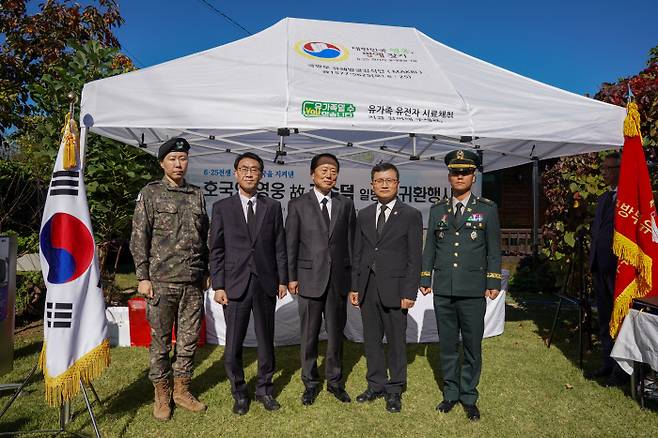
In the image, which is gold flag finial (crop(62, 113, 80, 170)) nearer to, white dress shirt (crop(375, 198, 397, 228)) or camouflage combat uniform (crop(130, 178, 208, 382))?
camouflage combat uniform (crop(130, 178, 208, 382))

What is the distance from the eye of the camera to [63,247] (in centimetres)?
286

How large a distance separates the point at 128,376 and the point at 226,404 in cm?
116

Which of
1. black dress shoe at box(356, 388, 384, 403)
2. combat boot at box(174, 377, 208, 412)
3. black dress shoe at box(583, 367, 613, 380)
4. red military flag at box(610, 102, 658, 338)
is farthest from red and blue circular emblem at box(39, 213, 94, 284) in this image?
black dress shoe at box(583, 367, 613, 380)

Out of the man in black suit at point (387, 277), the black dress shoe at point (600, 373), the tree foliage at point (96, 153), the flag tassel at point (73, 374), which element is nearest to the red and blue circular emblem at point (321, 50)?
the man in black suit at point (387, 277)

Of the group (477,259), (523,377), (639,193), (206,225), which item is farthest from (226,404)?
(639,193)

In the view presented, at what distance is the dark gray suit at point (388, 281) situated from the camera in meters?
3.37

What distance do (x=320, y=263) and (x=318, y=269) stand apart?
0.16 ft

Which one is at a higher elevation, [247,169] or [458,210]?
[247,169]

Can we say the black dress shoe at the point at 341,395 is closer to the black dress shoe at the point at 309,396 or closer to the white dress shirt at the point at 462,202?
the black dress shoe at the point at 309,396

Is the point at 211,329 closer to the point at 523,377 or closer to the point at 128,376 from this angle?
the point at 128,376

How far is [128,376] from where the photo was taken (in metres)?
4.02

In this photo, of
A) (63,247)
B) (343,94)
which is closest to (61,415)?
(63,247)

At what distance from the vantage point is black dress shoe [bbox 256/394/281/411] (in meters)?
3.37

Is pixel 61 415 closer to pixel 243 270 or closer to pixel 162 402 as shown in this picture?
pixel 162 402
